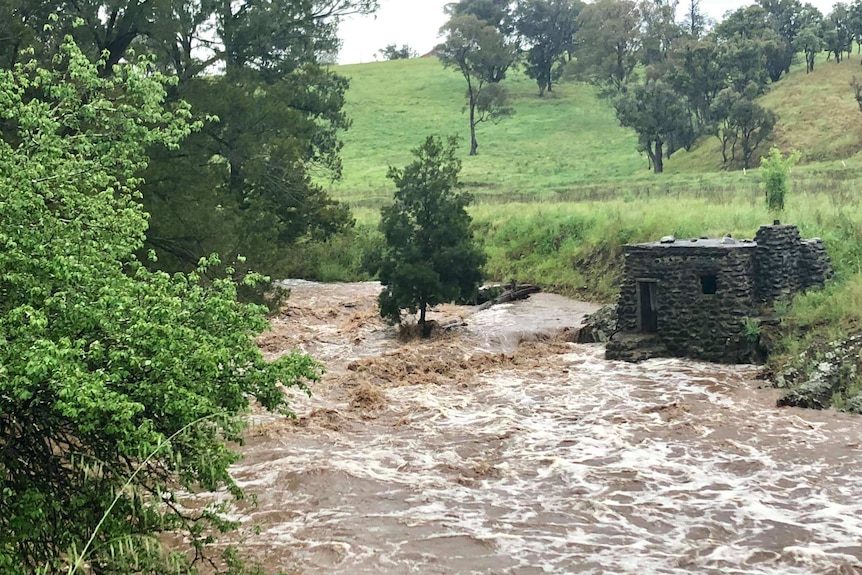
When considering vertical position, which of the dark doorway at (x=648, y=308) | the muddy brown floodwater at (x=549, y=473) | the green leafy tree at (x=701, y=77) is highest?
the green leafy tree at (x=701, y=77)

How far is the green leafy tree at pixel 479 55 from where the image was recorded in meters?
69.9

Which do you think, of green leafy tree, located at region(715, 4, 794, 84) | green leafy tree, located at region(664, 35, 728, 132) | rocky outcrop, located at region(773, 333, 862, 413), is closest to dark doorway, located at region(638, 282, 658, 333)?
rocky outcrop, located at region(773, 333, 862, 413)

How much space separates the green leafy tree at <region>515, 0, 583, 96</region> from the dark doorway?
199 ft

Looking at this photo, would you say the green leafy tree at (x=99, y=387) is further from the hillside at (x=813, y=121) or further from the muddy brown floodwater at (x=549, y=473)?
the hillside at (x=813, y=121)

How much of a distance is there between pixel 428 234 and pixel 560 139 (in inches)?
1753

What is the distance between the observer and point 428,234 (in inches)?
991

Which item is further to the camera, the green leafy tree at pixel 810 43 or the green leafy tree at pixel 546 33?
the green leafy tree at pixel 546 33

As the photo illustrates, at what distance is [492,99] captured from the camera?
69.7 metres

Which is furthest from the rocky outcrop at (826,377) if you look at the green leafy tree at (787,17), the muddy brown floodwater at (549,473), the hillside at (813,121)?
the green leafy tree at (787,17)

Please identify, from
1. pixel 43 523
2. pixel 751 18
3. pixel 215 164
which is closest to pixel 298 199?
pixel 215 164

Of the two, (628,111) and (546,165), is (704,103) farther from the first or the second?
(546,165)

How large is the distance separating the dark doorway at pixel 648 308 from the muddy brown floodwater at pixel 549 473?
1.43 metres

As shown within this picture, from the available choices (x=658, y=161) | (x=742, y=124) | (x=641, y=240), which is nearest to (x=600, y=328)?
(x=641, y=240)

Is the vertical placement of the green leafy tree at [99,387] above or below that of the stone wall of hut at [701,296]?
above
